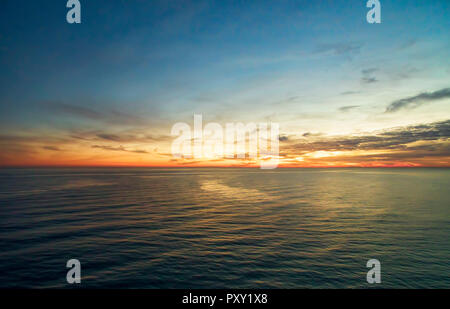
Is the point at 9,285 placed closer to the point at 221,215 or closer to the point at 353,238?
the point at 221,215

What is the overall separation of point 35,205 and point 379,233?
4552 cm

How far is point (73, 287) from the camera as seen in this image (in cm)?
1261

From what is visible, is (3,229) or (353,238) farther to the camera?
(3,229)

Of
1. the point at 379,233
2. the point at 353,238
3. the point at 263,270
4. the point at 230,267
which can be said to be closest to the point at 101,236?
the point at 230,267

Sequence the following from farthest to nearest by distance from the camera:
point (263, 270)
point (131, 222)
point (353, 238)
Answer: point (131, 222) < point (353, 238) < point (263, 270)

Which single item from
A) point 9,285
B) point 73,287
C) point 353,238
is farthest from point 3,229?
point 353,238

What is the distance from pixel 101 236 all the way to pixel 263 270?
1484 cm
